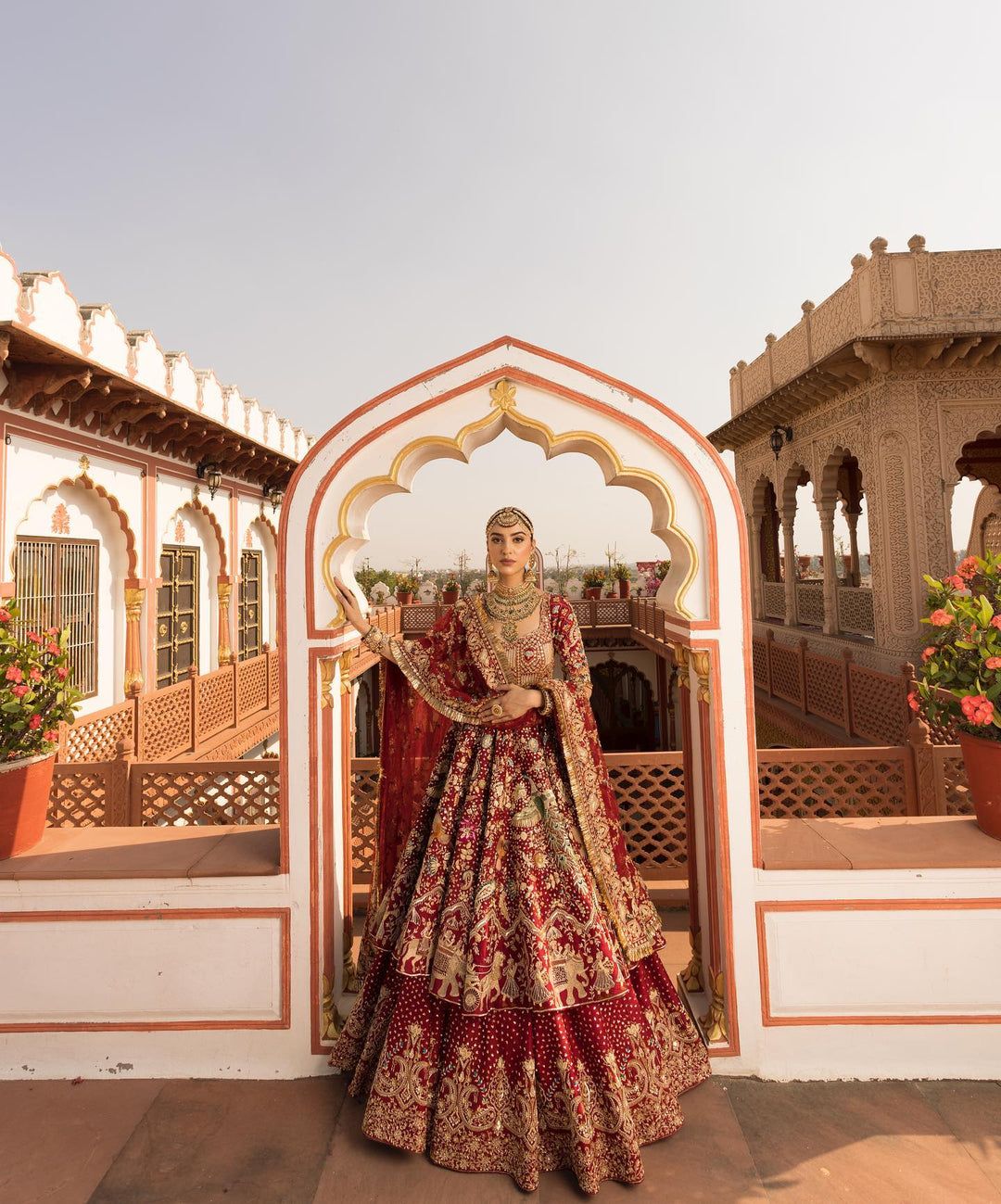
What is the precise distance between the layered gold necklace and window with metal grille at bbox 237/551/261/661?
10.2 meters

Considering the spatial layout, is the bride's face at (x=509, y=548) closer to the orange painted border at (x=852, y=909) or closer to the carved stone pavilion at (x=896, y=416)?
the orange painted border at (x=852, y=909)

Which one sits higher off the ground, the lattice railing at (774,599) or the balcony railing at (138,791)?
the lattice railing at (774,599)

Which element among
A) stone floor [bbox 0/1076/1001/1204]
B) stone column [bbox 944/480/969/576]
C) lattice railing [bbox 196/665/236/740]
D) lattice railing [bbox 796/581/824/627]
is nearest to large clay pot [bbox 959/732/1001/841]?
stone floor [bbox 0/1076/1001/1204]

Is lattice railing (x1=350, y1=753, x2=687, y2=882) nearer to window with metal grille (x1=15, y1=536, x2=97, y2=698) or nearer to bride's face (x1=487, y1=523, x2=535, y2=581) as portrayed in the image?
bride's face (x1=487, y1=523, x2=535, y2=581)

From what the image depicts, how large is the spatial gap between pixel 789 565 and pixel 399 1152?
1180 cm

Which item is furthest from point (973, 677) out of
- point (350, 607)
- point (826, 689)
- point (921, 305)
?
point (921, 305)

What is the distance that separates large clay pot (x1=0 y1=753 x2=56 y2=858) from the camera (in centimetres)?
298

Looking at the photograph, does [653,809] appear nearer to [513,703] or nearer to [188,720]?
[513,703]

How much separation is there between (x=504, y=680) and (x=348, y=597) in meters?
0.72

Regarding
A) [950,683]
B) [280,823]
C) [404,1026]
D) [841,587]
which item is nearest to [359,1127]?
[404,1026]

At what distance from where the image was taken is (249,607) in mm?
12594

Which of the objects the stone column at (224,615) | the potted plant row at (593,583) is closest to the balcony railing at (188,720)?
the stone column at (224,615)

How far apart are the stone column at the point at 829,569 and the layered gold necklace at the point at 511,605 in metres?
9.25

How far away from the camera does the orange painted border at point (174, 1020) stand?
108 inches
